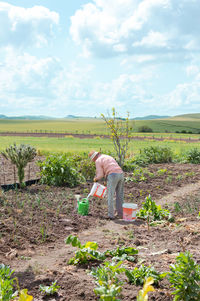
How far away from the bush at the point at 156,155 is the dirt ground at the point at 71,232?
6.13 meters

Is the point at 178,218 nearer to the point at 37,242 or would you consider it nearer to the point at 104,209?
the point at 104,209

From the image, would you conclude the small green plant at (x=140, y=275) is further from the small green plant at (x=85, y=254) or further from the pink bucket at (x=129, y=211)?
the pink bucket at (x=129, y=211)

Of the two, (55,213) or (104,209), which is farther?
(104,209)

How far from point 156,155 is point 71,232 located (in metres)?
10.8

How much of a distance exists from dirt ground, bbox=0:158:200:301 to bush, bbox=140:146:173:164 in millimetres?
6130

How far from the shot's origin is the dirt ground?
3.74 m

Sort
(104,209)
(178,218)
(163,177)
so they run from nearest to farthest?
(178,218), (104,209), (163,177)

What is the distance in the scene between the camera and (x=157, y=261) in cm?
421

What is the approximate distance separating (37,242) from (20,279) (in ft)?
5.17

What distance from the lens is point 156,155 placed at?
1642 cm

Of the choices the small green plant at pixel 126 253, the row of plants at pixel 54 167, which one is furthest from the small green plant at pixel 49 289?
the row of plants at pixel 54 167

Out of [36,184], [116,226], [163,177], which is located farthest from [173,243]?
[163,177]

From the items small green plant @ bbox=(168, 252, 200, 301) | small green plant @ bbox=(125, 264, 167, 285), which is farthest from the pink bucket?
small green plant @ bbox=(168, 252, 200, 301)

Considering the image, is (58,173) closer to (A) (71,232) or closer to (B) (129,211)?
(B) (129,211)
